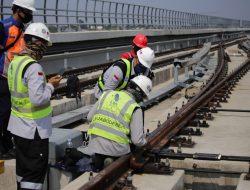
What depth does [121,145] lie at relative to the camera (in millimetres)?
6004

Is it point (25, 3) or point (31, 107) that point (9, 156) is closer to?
point (31, 107)

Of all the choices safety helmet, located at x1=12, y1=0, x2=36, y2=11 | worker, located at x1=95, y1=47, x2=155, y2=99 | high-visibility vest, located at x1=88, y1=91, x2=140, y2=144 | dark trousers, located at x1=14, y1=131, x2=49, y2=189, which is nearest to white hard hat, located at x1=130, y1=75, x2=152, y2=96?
high-visibility vest, located at x1=88, y1=91, x2=140, y2=144

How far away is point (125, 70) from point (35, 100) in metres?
2.10

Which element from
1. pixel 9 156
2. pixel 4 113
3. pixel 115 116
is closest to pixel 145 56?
pixel 115 116

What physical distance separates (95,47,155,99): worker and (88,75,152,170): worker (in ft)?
2.64

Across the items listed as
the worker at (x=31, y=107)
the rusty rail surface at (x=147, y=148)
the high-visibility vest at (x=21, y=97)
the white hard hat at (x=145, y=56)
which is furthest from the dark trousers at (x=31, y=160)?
the white hard hat at (x=145, y=56)

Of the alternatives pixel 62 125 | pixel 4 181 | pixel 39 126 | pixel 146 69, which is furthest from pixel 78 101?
pixel 39 126

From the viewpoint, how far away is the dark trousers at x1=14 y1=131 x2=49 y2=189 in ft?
17.0

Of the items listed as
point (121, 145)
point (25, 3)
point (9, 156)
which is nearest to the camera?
point (121, 145)

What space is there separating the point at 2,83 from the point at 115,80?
4.60ft

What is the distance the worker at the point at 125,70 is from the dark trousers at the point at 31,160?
180 centimetres

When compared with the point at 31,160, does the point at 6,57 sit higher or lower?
higher

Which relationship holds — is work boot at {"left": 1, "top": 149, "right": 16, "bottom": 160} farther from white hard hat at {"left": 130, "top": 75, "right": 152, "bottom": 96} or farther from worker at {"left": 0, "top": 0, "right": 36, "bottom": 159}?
white hard hat at {"left": 130, "top": 75, "right": 152, "bottom": 96}

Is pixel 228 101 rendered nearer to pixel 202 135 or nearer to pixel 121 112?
pixel 202 135
